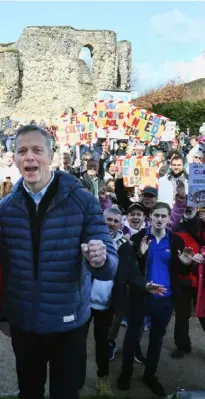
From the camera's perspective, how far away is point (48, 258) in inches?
91.8

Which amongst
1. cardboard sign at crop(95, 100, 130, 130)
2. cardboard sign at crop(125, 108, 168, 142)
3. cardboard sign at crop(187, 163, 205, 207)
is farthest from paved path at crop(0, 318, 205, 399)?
cardboard sign at crop(95, 100, 130, 130)

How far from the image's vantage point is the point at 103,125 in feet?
30.6

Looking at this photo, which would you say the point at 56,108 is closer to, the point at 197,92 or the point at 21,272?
the point at 197,92

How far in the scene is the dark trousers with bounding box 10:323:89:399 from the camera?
239 cm

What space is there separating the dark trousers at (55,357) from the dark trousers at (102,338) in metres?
1.22

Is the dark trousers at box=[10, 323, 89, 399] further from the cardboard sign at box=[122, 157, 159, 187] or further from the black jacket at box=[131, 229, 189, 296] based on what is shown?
Answer: the cardboard sign at box=[122, 157, 159, 187]

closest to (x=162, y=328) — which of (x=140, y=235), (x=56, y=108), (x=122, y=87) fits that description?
(x=140, y=235)

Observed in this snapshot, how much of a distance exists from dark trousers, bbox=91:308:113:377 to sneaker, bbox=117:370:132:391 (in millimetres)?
184

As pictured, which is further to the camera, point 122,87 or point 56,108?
point 122,87

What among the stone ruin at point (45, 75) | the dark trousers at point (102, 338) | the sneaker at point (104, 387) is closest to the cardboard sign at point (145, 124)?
the dark trousers at point (102, 338)

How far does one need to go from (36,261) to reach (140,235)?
5.48 ft

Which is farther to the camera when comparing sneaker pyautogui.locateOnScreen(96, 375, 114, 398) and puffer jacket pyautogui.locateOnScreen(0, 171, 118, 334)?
sneaker pyautogui.locateOnScreen(96, 375, 114, 398)

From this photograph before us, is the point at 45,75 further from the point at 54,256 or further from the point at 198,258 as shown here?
the point at 54,256

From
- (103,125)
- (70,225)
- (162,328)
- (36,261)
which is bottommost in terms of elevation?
(162,328)
